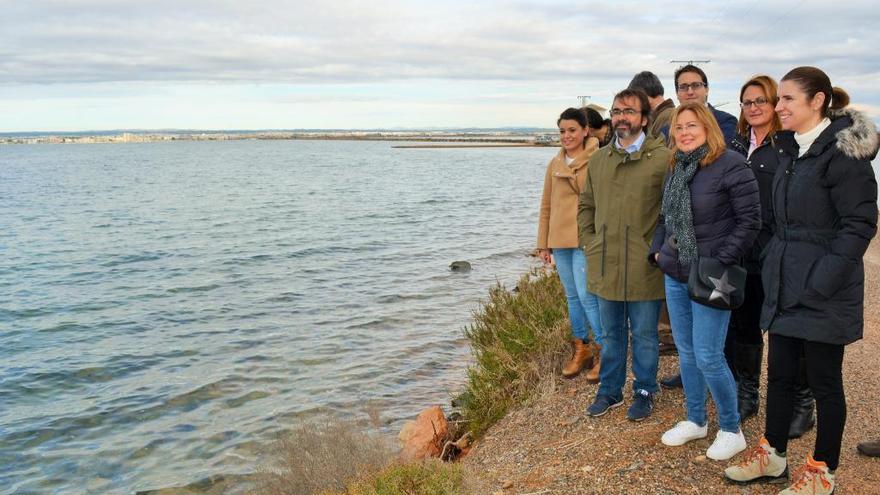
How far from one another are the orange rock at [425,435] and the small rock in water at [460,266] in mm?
10798

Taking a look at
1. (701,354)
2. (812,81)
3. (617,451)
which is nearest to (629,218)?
(701,354)

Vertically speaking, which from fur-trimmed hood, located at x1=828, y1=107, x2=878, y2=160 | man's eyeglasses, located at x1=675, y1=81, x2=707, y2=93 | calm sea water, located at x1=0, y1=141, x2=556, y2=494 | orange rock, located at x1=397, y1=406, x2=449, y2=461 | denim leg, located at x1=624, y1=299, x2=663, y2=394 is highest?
man's eyeglasses, located at x1=675, y1=81, x2=707, y2=93

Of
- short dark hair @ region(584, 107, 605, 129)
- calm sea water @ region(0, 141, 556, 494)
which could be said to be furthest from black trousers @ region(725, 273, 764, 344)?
calm sea water @ region(0, 141, 556, 494)

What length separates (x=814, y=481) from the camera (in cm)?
382

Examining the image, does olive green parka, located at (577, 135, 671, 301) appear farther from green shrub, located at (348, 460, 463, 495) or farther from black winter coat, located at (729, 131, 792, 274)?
green shrub, located at (348, 460, 463, 495)

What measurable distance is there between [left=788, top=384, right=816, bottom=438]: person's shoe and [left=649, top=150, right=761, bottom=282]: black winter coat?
130cm

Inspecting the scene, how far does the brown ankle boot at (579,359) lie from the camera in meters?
6.45

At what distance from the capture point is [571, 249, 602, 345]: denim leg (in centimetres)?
572

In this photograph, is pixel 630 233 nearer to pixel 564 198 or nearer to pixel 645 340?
pixel 645 340

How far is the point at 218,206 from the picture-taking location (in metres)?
33.8

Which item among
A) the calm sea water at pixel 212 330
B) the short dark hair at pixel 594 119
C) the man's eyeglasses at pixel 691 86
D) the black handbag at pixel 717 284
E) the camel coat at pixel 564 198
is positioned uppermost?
the man's eyeglasses at pixel 691 86

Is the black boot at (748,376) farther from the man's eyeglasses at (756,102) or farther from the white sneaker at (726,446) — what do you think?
the man's eyeglasses at (756,102)

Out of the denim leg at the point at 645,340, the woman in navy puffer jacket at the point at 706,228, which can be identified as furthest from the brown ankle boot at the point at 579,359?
the woman in navy puffer jacket at the point at 706,228

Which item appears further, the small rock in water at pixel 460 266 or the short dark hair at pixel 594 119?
the small rock in water at pixel 460 266
